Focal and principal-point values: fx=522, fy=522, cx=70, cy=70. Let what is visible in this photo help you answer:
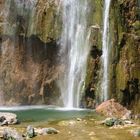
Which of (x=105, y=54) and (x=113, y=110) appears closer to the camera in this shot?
(x=113, y=110)

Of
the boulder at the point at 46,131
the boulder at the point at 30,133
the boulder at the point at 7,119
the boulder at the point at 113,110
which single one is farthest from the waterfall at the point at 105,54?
the boulder at the point at 30,133

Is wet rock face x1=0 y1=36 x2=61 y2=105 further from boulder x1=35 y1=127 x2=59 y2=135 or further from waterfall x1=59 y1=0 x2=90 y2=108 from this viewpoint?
boulder x1=35 y1=127 x2=59 y2=135

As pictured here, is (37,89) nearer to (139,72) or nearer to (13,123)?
(139,72)

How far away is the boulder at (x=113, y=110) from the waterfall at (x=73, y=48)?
717cm

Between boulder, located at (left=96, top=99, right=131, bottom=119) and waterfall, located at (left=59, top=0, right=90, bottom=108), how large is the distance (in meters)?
7.17

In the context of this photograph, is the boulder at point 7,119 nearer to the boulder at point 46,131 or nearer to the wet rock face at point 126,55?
the boulder at point 46,131

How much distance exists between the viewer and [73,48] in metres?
60.4

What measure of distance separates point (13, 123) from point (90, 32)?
19.2m

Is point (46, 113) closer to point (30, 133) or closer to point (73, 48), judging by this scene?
point (73, 48)

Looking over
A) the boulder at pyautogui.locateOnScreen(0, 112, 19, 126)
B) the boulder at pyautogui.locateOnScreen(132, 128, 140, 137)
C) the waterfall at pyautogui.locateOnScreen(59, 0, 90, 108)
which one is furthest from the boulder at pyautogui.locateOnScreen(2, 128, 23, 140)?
the waterfall at pyautogui.locateOnScreen(59, 0, 90, 108)

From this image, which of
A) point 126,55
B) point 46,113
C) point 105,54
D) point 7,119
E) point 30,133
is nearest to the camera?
point 30,133

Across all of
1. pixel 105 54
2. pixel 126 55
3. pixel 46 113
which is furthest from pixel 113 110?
pixel 105 54

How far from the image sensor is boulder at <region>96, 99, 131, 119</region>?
156ft

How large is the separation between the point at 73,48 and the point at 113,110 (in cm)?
1359
